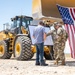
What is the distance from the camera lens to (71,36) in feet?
36.2

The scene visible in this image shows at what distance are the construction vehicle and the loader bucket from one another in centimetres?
215

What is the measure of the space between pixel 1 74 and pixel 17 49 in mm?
6616

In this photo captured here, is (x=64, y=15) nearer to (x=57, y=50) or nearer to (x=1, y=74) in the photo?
(x=57, y=50)

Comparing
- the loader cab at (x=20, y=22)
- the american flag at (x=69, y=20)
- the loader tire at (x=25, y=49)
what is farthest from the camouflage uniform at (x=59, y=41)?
the loader cab at (x=20, y=22)

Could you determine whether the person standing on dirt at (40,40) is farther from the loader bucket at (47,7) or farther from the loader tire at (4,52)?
the loader tire at (4,52)

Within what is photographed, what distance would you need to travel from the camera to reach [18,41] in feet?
44.9

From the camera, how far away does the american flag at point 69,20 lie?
10.8 meters

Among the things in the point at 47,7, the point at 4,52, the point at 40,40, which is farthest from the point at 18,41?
the point at 40,40

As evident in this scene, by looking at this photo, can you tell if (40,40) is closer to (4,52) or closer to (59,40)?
(59,40)

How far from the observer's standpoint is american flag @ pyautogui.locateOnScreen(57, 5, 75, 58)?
10.8m

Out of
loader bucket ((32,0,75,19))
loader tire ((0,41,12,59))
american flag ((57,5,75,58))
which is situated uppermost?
loader bucket ((32,0,75,19))

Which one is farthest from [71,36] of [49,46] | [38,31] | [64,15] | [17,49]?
[17,49]

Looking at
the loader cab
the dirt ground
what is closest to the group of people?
the dirt ground

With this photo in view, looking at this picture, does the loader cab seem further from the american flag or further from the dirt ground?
the dirt ground
